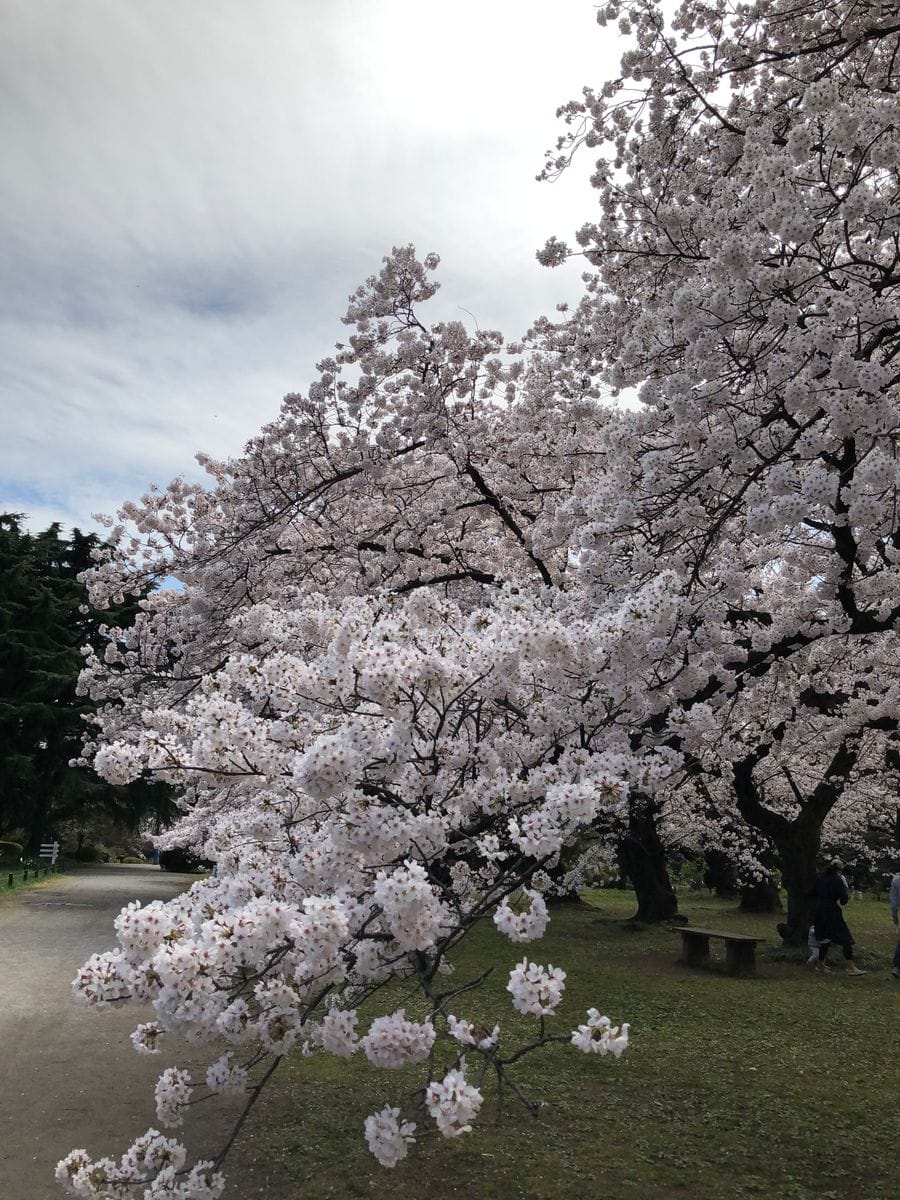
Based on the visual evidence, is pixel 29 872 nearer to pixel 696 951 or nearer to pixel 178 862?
pixel 178 862

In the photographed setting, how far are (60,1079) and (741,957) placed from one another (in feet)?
26.9

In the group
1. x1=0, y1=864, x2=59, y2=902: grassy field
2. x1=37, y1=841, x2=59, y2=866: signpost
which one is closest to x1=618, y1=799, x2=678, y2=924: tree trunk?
x1=0, y1=864, x2=59, y2=902: grassy field

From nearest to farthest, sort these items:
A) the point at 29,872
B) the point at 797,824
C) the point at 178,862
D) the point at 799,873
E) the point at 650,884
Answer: the point at 797,824
the point at 799,873
the point at 650,884
the point at 29,872
the point at 178,862

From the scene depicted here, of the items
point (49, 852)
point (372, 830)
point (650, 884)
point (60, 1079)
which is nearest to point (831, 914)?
point (650, 884)

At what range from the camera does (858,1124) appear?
5316mm

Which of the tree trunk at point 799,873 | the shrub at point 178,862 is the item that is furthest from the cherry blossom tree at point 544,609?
the shrub at point 178,862

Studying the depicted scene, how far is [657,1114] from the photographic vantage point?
17.8 ft

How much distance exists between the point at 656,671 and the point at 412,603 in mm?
1458

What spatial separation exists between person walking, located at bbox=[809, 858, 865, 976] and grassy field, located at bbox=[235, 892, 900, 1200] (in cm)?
150

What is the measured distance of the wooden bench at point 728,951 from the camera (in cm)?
1075

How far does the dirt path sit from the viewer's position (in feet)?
15.1

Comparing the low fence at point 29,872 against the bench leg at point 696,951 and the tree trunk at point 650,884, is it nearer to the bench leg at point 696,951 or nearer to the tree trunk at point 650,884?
the tree trunk at point 650,884

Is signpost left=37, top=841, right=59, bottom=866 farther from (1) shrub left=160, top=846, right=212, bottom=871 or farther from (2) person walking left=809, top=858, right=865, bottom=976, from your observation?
(2) person walking left=809, top=858, right=865, bottom=976

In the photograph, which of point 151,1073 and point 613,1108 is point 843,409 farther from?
point 151,1073
